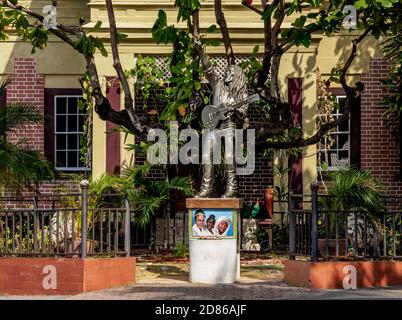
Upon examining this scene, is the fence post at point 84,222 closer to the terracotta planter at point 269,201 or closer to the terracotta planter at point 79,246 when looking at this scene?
the terracotta planter at point 79,246

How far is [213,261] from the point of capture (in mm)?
17453

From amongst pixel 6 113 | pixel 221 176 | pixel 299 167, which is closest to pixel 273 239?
pixel 299 167

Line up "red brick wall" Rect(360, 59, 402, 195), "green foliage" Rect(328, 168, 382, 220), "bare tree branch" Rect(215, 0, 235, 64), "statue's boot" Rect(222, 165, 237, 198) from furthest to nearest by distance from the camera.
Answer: "red brick wall" Rect(360, 59, 402, 195)
"bare tree branch" Rect(215, 0, 235, 64)
"green foliage" Rect(328, 168, 382, 220)
"statue's boot" Rect(222, 165, 237, 198)

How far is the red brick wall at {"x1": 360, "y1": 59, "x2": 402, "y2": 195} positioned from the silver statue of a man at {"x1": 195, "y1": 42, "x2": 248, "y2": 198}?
6.51 meters

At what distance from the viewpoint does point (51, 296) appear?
16297 millimetres

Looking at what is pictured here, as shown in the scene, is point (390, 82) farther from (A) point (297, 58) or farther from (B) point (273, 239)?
(B) point (273, 239)

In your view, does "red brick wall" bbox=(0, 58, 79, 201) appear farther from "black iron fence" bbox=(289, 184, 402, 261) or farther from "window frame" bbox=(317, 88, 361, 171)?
"black iron fence" bbox=(289, 184, 402, 261)

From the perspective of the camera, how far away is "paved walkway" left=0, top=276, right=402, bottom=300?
610 inches

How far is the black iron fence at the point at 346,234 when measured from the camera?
16797mm

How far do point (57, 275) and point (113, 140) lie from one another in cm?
714

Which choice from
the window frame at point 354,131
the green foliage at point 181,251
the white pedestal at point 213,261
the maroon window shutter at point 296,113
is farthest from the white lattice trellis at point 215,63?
the white pedestal at point 213,261

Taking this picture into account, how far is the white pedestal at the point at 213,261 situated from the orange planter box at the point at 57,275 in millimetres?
1205

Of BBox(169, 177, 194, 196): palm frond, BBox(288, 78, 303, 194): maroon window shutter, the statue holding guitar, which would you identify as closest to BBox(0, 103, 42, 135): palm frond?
the statue holding guitar

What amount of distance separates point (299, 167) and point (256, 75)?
352cm
